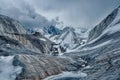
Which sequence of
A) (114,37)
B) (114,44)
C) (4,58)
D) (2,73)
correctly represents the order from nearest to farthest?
(2,73)
(4,58)
(114,44)
(114,37)

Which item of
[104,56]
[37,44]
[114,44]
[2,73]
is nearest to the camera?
[2,73]

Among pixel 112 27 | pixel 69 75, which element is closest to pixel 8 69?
pixel 69 75

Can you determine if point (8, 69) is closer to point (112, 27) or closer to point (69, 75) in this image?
point (69, 75)

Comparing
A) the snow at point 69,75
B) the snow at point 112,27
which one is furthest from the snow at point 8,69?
the snow at point 112,27

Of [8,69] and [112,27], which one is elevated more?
[112,27]

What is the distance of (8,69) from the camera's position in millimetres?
72688

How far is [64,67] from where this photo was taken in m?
81.9

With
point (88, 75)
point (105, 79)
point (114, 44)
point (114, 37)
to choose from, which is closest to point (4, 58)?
point (88, 75)

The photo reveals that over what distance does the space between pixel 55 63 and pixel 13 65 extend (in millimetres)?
11959

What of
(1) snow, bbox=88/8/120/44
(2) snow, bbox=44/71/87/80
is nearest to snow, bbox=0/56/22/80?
(2) snow, bbox=44/71/87/80

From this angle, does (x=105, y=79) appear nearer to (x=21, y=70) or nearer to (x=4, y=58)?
(x=21, y=70)

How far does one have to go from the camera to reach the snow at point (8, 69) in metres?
69.8

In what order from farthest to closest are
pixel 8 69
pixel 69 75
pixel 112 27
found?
pixel 112 27, pixel 69 75, pixel 8 69

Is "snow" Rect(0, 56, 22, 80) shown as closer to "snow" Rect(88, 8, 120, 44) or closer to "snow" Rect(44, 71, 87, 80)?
"snow" Rect(44, 71, 87, 80)
